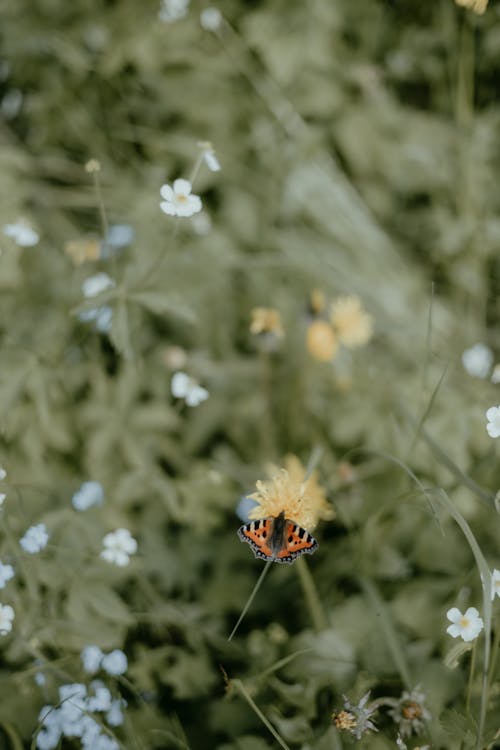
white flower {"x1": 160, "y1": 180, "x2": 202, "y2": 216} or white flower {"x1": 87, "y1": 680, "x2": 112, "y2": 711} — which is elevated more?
white flower {"x1": 160, "y1": 180, "x2": 202, "y2": 216}

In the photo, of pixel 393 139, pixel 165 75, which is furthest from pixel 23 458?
pixel 393 139

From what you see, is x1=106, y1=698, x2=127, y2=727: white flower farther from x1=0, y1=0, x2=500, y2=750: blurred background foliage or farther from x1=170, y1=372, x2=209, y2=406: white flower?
x1=170, y1=372, x2=209, y2=406: white flower

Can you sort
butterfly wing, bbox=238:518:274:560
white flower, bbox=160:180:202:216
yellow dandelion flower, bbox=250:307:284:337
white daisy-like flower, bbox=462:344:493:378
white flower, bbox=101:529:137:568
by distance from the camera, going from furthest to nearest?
white daisy-like flower, bbox=462:344:493:378 < yellow dandelion flower, bbox=250:307:284:337 < white flower, bbox=101:529:137:568 < white flower, bbox=160:180:202:216 < butterfly wing, bbox=238:518:274:560

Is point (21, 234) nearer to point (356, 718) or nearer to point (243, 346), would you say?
point (243, 346)


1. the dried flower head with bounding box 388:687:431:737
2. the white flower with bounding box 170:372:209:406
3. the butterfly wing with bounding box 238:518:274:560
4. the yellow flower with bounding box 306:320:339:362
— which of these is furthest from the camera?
the yellow flower with bounding box 306:320:339:362

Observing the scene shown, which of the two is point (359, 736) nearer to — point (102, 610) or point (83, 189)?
point (102, 610)

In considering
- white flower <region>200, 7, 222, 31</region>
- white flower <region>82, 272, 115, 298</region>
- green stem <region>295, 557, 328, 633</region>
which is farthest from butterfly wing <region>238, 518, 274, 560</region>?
white flower <region>200, 7, 222, 31</region>

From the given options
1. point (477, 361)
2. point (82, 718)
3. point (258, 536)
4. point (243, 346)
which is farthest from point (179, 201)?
point (477, 361)

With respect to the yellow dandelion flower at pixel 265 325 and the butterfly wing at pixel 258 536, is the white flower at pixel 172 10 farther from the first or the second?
the butterfly wing at pixel 258 536
